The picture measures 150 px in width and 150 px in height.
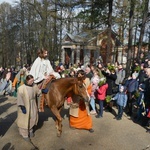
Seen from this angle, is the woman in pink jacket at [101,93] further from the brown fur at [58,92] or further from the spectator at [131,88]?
the brown fur at [58,92]

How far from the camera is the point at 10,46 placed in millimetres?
41344

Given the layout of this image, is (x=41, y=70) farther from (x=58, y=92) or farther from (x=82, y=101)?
(x=82, y=101)

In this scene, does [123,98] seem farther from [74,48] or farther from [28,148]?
[74,48]

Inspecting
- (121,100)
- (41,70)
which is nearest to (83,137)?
(121,100)

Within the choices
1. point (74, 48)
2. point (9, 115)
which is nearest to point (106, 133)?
point (9, 115)

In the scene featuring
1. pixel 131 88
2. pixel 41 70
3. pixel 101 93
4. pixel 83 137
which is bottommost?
pixel 83 137

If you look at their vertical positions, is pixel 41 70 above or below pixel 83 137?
above

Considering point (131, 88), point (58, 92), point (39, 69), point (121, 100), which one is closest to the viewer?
point (58, 92)

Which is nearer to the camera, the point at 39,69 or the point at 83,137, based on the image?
the point at 83,137

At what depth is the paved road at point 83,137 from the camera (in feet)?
17.0

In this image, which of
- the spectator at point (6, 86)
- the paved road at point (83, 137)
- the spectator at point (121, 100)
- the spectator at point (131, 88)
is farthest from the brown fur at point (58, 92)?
the spectator at point (6, 86)

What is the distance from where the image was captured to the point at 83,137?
5.75m

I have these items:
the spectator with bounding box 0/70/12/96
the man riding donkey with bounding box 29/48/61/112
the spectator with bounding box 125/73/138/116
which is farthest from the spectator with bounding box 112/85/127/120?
the spectator with bounding box 0/70/12/96

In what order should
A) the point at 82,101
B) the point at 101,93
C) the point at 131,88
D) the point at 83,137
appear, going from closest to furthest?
the point at 83,137
the point at 82,101
the point at 101,93
the point at 131,88
